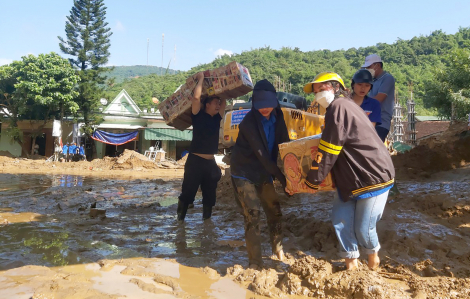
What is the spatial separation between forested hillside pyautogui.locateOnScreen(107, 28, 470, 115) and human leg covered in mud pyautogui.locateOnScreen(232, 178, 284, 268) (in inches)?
2027

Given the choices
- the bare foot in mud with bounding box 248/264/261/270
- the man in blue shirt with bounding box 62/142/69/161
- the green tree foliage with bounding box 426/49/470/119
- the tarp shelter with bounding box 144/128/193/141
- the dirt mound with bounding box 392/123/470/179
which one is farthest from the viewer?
the tarp shelter with bounding box 144/128/193/141

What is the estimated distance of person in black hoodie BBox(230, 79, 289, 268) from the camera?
336 centimetres

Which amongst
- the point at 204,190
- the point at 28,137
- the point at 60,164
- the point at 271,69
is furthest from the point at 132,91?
the point at 204,190

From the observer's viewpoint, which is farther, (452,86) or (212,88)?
(452,86)

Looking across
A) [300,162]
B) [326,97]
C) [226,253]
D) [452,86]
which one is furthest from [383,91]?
[452,86]

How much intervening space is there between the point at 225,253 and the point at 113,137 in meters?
24.9

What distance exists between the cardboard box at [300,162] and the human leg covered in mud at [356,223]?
0.21 metres

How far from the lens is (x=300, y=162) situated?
299 cm

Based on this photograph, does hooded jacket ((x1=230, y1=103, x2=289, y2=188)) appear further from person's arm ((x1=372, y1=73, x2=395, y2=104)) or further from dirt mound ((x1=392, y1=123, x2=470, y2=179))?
dirt mound ((x1=392, y1=123, x2=470, y2=179))

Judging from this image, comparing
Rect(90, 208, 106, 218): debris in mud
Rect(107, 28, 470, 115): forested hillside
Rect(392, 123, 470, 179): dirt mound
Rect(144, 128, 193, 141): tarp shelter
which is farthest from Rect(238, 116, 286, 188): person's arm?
Rect(107, 28, 470, 115): forested hillside

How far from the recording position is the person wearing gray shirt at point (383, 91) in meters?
4.59

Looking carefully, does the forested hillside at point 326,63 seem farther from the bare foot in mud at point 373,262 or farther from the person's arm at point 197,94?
the bare foot in mud at point 373,262

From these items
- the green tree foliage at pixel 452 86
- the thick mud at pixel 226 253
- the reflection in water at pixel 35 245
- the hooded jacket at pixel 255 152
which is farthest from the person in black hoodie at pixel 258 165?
the green tree foliage at pixel 452 86

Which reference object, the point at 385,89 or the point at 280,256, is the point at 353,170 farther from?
the point at 385,89
